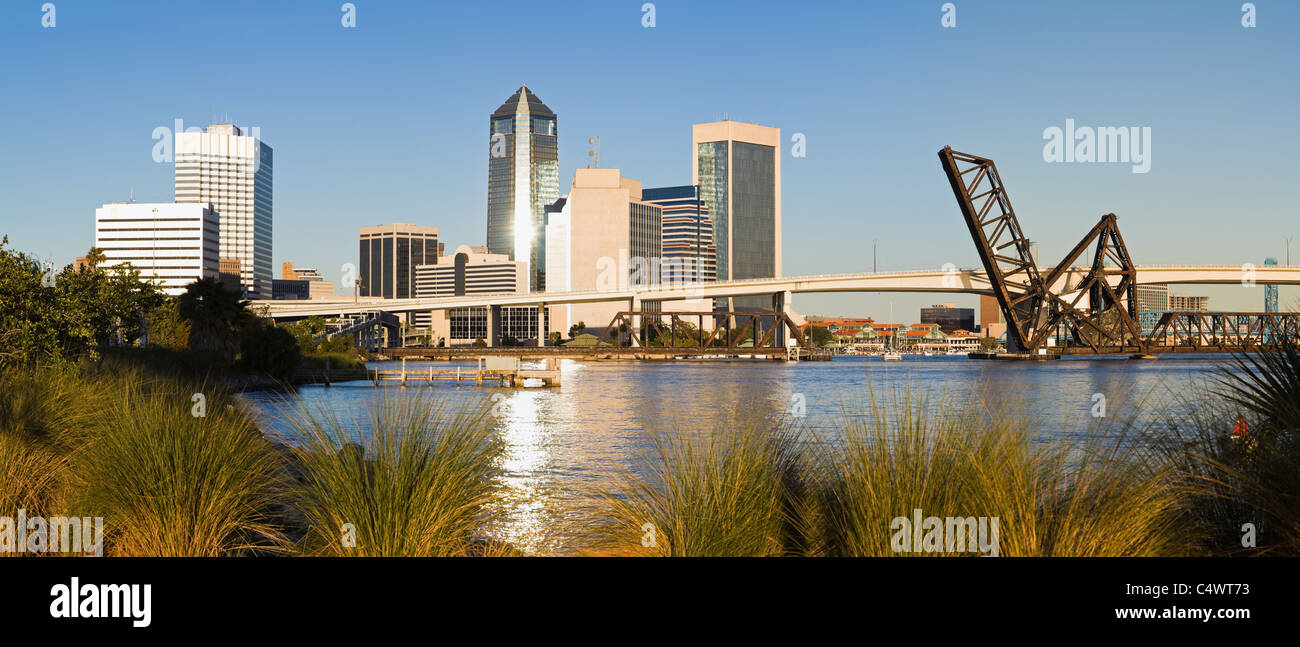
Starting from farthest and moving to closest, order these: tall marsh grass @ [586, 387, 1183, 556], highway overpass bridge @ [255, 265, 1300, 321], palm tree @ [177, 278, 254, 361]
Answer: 1. highway overpass bridge @ [255, 265, 1300, 321]
2. palm tree @ [177, 278, 254, 361]
3. tall marsh grass @ [586, 387, 1183, 556]

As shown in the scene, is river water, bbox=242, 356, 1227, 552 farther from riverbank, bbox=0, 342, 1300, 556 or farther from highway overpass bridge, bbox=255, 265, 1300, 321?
highway overpass bridge, bbox=255, 265, 1300, 321

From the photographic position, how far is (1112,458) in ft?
20.6

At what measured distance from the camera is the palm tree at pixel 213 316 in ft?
176

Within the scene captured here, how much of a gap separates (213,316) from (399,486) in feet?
178

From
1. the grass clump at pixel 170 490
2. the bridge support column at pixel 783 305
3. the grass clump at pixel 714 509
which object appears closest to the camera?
the grass clump at pixel 714 509

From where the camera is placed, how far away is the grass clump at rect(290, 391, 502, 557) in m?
6.14

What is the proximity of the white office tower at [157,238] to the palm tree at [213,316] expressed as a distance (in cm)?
13498

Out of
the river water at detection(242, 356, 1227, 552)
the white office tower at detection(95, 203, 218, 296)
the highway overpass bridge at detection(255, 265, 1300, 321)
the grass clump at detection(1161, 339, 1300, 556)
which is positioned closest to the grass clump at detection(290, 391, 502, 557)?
the river water at detection(242, 356, 1227, 552)

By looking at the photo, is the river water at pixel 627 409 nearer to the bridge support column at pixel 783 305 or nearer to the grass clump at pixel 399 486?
the grass clump at pixel 399 486

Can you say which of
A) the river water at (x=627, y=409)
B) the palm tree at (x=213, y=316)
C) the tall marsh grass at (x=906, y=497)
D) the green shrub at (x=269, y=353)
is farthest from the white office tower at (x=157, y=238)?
the tall marsh grass at (x=906, y=497)

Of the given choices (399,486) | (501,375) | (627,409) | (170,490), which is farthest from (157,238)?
(399,486)

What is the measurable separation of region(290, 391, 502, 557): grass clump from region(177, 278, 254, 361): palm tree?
51.1 meters
